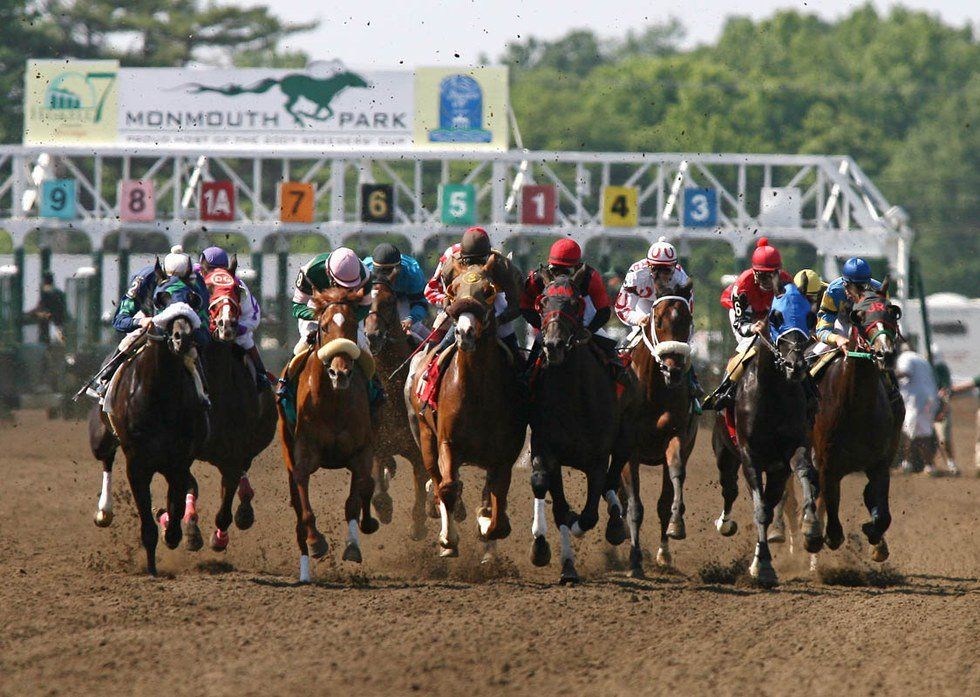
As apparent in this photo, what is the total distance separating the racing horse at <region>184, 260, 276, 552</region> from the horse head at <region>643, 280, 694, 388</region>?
2.65m

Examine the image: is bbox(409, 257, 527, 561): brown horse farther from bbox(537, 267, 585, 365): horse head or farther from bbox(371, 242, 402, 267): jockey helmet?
bbox(371, 242, 402, 267): jockey helmet

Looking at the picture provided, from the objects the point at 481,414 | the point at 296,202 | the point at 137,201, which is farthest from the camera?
the point at 137,201

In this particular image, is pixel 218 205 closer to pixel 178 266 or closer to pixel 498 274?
pixel 178 266

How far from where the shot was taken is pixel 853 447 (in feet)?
35.9

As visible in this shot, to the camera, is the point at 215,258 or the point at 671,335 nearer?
the point at 671,335

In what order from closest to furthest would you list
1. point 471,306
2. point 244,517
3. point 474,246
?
point 471,306 < point 474,246 < point 244,517

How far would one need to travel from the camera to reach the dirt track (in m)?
7.38

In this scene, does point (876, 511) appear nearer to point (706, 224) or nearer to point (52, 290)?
point (52, 290)

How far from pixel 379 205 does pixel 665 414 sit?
1958 cm

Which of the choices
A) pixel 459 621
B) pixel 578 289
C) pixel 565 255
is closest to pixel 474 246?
pixel 565 255

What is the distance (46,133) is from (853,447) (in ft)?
80.1

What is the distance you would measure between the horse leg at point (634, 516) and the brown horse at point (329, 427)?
1708 millimetres

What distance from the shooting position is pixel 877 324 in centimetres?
1032

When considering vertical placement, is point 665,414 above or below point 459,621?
above
